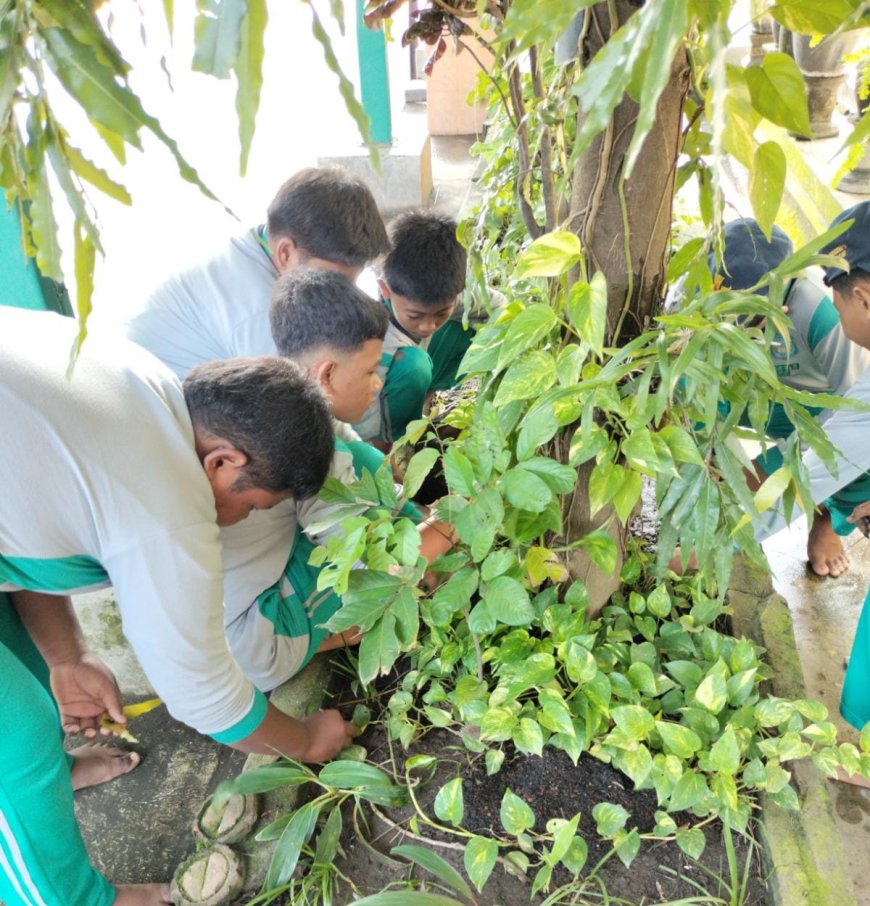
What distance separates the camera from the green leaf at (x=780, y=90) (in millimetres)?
714

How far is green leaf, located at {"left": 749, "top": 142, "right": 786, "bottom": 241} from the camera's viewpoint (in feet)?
2.38

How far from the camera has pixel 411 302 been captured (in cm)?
198

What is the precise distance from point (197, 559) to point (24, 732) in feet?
1.19

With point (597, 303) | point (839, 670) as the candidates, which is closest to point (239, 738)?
point (597, 303)

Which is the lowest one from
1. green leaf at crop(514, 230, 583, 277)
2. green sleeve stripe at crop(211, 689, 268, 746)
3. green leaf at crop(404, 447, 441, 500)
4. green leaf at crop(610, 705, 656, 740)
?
green leaf at crop(610, 705, 656, 740)

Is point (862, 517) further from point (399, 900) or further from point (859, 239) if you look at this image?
point (399, 900)

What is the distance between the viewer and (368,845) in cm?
130

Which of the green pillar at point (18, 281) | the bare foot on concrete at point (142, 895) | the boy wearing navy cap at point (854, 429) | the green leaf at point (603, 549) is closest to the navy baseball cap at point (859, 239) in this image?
the boy wearing navy cap at point (854, 429)

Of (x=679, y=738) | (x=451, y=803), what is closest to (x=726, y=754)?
(x=679, y=738)

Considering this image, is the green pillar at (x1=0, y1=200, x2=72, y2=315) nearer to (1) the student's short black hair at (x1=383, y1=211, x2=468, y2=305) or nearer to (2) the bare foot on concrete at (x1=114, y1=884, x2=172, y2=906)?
(1) the student's short black hair at (x1=383, y1=211, x2=468, y2=305)

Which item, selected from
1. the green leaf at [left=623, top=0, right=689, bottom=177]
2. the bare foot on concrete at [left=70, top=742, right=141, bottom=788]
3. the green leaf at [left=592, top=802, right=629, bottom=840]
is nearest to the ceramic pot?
the green leaf at [left=592, top=802, right=629, bottom=840]

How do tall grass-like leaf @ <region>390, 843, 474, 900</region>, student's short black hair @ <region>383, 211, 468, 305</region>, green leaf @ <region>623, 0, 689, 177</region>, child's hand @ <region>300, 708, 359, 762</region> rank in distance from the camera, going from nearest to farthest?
green leaf @ <region>623, 0, 689, 177</region>
tall grass-like leaf @ <region>390, 843, 474, 900</region>
child's hand @ <region>300, 708, 359, 762</region>
student's short black hair @ <region>383, 211, 468, 305</region>

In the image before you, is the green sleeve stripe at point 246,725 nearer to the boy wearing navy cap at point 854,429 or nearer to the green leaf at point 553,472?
the green leaf at point 553,472

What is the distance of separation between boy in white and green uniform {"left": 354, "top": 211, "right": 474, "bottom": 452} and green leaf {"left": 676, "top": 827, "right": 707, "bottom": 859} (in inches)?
46.8
